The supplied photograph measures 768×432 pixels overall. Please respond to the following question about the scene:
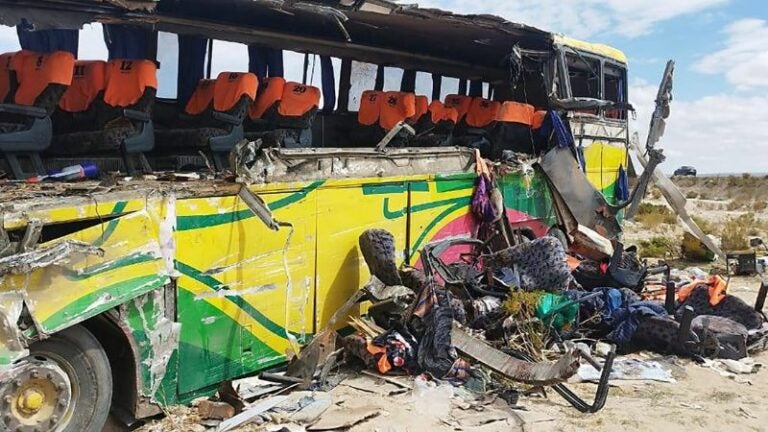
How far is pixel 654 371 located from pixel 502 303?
1569mm

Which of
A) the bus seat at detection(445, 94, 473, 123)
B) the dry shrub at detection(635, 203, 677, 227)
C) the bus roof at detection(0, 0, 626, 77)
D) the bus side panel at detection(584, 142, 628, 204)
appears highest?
the bus roof at detection(0, 0, 626, 77)

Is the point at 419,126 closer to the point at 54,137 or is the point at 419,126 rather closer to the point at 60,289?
the point at 54,137

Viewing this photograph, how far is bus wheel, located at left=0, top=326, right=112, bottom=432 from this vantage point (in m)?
4.09

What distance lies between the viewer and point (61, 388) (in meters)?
4.29

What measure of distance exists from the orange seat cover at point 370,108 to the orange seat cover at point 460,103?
1.72m

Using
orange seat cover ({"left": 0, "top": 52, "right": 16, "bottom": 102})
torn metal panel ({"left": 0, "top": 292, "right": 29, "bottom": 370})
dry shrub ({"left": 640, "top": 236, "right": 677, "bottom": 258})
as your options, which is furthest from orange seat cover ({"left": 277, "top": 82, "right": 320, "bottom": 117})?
dry shrub ({"left": 640, "top": 236, "right": 677, "bottom": 258})

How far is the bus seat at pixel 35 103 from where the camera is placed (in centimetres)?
656

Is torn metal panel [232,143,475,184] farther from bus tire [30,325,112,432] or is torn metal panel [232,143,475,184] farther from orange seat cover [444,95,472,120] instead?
orange seat cover [444,95,472,120]

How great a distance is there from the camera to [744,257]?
1224 centimetres

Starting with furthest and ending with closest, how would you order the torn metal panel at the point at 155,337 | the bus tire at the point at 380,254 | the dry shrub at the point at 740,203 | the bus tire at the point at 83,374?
the dry shrub at the point at 740,203 < the bus tire at the point at 380,254 < the torn metal panel at the point at 155,337 < the bus tire at the point at 83,374

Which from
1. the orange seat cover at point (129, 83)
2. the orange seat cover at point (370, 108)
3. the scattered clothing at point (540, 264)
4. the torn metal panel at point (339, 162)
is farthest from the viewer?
the orange seat cover at point (370, 108)

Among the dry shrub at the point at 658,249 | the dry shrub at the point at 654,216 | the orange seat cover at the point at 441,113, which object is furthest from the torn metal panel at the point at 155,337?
the dry shrub at the point at 654,216

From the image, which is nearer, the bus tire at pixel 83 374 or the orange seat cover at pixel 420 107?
the bus tire at pixel 83 374

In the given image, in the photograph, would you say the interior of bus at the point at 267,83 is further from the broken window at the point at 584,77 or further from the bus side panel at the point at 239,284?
the bus side panel at the point at 239,284
